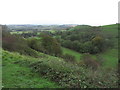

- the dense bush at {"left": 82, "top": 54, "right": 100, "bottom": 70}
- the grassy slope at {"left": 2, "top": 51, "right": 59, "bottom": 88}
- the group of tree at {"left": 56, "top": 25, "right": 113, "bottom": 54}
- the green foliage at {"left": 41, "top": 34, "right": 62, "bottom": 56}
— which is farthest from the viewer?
the group of tree at {"left": 56, "top": 25, "right": 113, "bottom": 54}

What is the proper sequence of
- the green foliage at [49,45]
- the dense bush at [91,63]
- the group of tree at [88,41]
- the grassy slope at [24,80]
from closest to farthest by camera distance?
the grassy slope at [24,80], the dense bush at [91,63], the green foliage at [49,45], the group of tree at [88,41]

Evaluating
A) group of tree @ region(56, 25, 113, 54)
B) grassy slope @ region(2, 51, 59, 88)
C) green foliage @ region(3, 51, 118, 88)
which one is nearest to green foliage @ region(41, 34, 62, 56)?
group of tree @ region(56, 25, 113, 54)

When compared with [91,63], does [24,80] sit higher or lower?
higher

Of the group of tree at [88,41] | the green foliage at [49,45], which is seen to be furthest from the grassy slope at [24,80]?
the group of tree at [88,41]

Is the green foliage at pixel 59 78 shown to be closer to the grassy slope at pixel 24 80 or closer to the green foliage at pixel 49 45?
the grassy slope at pixel 24 80

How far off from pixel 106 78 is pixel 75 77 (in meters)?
1.28

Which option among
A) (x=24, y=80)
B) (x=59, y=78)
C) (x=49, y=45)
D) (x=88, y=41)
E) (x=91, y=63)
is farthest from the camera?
(x=88, y=41)

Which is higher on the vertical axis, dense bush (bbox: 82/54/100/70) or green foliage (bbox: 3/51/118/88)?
green foliage (bbox: 3/51/118/88)

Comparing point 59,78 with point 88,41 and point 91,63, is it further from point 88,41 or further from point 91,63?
point 88,41

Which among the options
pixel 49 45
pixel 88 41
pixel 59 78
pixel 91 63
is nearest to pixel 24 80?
pixel 59 78

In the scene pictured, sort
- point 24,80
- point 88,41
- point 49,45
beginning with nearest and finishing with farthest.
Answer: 1. point 24,80
2. point 49,45
3. point 88,41

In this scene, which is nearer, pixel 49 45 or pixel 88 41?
pixel 49 45

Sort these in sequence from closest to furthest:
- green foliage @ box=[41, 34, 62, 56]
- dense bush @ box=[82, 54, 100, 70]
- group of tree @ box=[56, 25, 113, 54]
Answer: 1. dense bush @ box=[82, 54, 100, 70]
2. green foliage @ box=[41, 34, 62, 56]
3. group of tree @ box=[56, 25, 113, 54]

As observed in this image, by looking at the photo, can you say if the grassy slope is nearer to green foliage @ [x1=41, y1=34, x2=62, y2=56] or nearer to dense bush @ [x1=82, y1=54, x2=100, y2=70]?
dense bush @ [x1=82, y1=54, x2=100, y2=70]
